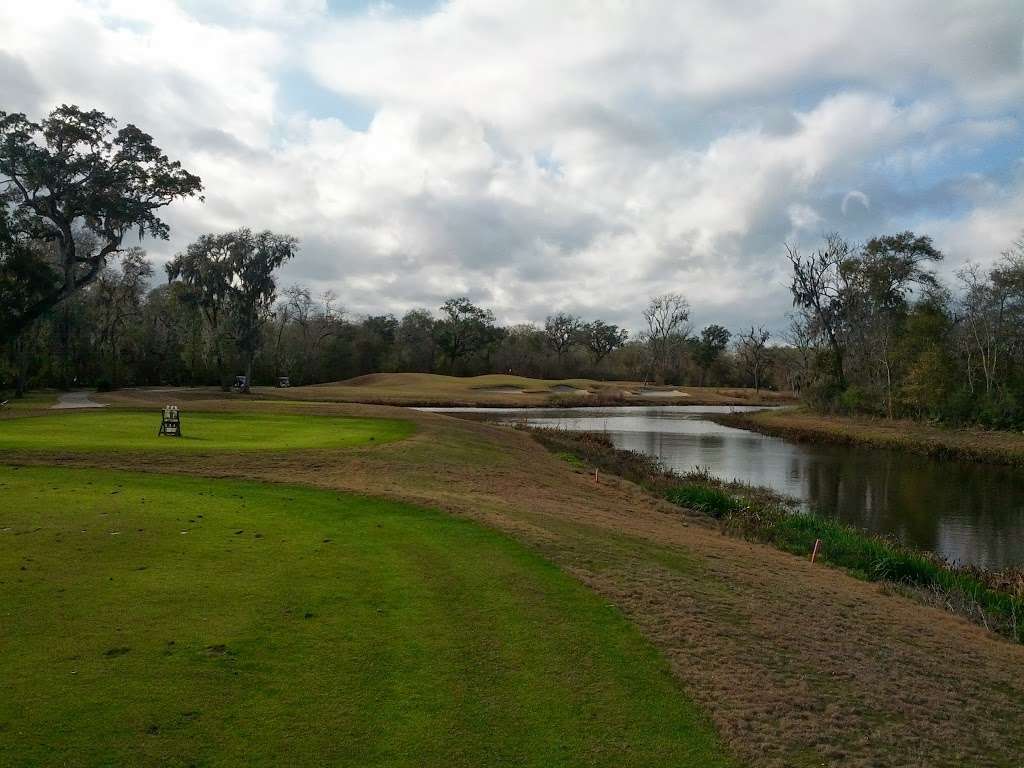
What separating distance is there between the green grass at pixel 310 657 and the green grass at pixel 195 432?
9.26 metres

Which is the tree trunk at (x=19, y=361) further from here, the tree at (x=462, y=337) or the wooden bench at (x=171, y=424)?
the tree at (x=462, y=337)

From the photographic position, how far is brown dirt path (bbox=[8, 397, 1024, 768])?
18.2 ft

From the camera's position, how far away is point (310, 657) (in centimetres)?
608

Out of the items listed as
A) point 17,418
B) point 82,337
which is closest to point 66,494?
point 17,418

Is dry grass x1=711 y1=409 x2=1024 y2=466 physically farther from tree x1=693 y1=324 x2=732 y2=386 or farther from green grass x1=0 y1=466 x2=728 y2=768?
tree x1=693 y1=324 x2=732 y2=386

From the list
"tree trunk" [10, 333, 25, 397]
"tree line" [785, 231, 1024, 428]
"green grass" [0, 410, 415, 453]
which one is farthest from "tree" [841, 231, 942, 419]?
"tree trunk" [10, 333, 25, 397]

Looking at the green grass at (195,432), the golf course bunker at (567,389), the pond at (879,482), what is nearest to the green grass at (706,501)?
the pond at (879,482)

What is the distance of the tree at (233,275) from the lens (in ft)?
170

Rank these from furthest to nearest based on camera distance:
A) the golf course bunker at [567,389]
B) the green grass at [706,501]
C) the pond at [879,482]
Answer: the golf course bunker at [567,389] < the green grass at [706,501] < the pond at [879,482]

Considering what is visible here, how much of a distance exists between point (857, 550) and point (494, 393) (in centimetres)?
6758

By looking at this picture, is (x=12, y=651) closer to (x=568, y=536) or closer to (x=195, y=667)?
(x=195, y=667)

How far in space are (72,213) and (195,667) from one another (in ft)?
109

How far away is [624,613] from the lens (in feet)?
25.6

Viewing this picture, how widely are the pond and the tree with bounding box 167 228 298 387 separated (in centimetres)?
2478
